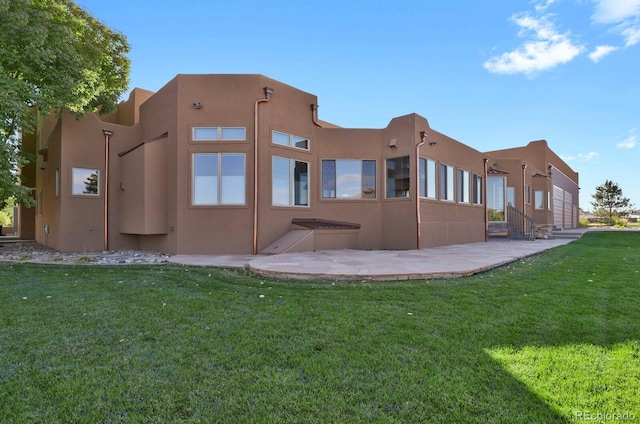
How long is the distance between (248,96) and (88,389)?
868 cm

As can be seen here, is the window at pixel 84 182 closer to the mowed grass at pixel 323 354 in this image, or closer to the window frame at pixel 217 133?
the window frame at pixel 217 133

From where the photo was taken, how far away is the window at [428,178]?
418 inches

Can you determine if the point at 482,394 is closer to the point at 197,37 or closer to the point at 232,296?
the point at 232,296

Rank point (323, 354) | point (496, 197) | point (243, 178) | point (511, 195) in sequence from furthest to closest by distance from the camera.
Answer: point (511, 195), point (496, 197), point (243, 178), point (323, 354)

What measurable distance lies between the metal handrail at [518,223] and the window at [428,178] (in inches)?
267

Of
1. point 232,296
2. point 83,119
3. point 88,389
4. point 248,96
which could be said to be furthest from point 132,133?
point 88,389

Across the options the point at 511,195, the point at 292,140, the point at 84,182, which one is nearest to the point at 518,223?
the point at 511,195

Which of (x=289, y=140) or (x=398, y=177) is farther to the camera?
(x=398, y=177)

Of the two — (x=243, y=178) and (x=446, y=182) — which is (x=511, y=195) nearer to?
(x=446, y=182)

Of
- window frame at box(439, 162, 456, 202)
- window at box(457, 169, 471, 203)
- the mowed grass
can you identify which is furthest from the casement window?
window at box(457, 169, 471, 203)

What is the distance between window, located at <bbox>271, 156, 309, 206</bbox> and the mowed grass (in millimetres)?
5426

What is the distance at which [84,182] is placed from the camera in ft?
34.8

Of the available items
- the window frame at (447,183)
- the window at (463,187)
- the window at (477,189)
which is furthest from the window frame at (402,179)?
the window at (477,189)

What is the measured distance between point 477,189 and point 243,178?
1009 centimetres
